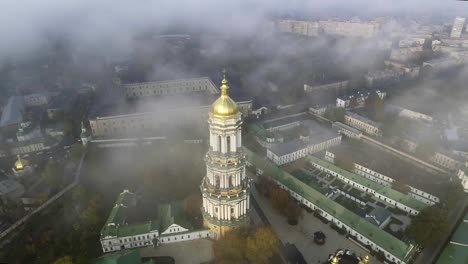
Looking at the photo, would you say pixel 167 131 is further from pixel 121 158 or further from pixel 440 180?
pixel 440 180

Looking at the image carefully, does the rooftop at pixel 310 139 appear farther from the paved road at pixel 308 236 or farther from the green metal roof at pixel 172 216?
the green metal roof at pixel 172 216

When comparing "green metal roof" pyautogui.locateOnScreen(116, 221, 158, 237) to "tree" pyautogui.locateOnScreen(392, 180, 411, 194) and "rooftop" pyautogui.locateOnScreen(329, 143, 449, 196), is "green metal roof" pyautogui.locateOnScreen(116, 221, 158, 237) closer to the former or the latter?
"rooftop" pyautogui.locateOnScreen(329, 143, 449, 196)

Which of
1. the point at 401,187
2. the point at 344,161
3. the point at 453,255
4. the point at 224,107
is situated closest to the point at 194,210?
the point at 224,107

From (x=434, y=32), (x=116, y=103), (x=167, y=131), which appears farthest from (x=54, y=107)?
(x=434, y=32)

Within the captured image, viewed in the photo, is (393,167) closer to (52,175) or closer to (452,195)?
(452,195)

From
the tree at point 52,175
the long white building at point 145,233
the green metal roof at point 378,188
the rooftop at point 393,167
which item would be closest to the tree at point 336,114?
the rooftop at point 393,167

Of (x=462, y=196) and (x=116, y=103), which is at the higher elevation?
(x=116, y=103)

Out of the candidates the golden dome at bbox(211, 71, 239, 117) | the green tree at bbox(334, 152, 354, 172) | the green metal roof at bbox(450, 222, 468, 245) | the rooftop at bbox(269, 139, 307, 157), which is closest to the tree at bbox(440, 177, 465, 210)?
the green metal roof at bbox(450, 222, 468, 245)
